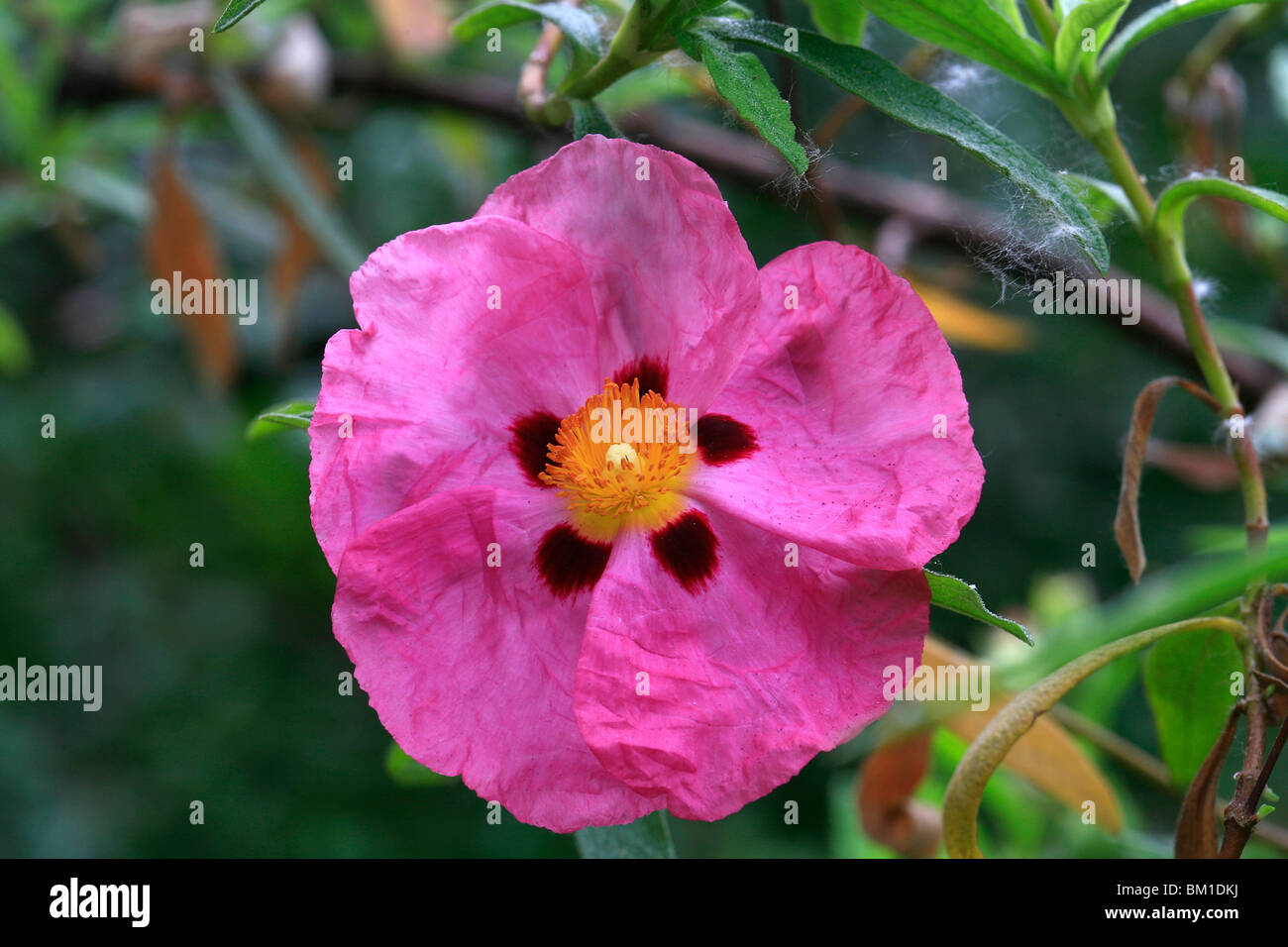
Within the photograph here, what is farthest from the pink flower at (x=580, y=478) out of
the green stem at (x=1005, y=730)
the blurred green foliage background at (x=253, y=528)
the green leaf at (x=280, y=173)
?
the blurred green foliage background at (x=253, y=528)

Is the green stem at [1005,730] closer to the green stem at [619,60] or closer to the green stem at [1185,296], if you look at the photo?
the green stem at [1185,296]

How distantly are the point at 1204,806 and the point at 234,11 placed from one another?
65cm

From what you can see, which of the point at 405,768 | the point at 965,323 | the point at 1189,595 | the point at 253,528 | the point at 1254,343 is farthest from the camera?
the point at 253,528

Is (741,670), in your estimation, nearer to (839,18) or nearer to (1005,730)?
(1005,730)

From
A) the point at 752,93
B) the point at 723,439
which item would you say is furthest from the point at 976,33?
the point at 723,439

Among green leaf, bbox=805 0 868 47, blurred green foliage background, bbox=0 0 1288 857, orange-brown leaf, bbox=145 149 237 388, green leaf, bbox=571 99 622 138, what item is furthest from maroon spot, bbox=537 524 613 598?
blurred green foliage background, bbox=0 0 1288 857

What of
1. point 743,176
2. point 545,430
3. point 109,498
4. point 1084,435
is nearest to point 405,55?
point 743,176

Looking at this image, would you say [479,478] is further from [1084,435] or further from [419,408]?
[1084,435]

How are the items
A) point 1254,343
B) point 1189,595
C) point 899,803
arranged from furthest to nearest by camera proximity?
point 1254,343
point 899,803
point 1189,595

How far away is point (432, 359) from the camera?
1.89ft

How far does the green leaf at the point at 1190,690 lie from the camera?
2.22 feet

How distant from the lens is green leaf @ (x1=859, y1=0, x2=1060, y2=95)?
601mm

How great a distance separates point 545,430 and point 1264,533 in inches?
16.6

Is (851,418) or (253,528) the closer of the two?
(851,418)
